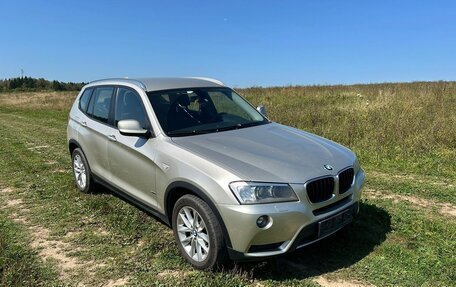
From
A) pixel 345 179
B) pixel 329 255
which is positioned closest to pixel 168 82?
pixel 345 179

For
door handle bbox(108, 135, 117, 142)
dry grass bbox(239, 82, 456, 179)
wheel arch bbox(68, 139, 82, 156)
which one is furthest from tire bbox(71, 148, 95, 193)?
dry grass bbox(239, 82, 456, 179)

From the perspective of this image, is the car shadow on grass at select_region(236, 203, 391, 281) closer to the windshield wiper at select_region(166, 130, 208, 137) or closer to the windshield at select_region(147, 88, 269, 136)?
the windshield wiper at select_region(166, 130, 208, 137)

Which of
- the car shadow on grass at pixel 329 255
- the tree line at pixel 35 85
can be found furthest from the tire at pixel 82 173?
the tree line at pixel 35 85

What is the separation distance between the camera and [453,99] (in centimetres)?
1390

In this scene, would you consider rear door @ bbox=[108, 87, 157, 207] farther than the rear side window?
No

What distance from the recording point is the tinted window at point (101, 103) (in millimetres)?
5414

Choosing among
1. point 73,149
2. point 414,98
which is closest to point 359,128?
point 414,98

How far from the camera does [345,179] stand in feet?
12.6

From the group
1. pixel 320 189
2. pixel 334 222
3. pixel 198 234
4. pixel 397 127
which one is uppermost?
pixel 320 189

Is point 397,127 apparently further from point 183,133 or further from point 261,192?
point 261,192

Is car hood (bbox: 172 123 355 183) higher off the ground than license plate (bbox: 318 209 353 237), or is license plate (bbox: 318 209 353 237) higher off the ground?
car hood (bbox: 172 123 355 183)

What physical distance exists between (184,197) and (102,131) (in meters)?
2.09

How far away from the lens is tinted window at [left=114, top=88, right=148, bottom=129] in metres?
4.61

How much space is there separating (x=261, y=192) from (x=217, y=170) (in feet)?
1.40
